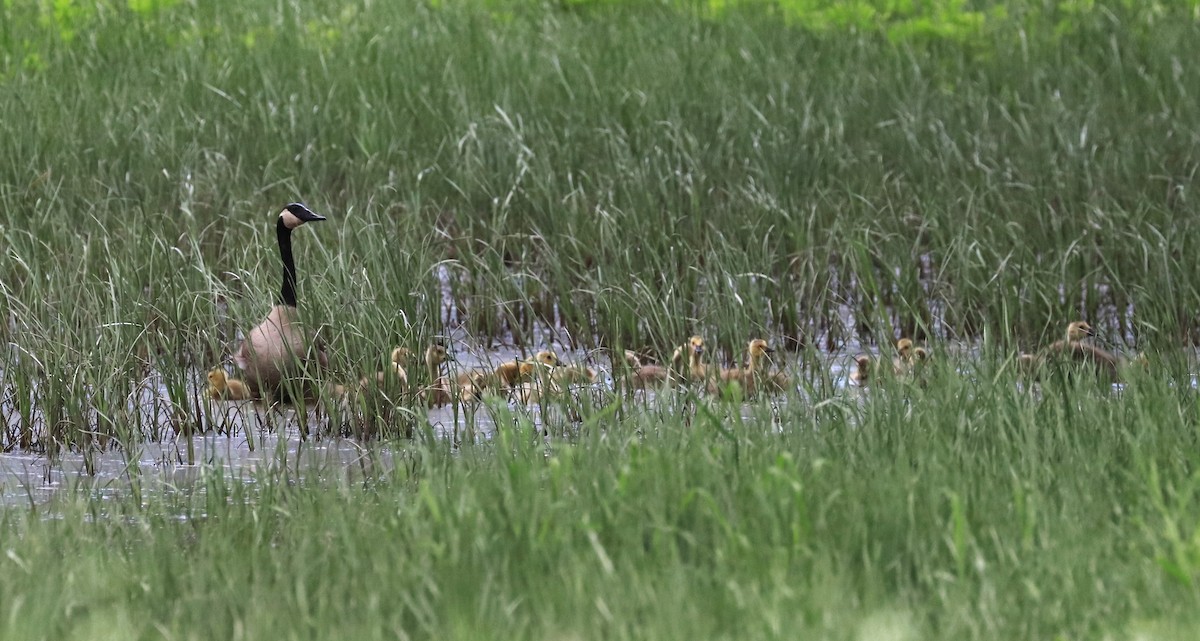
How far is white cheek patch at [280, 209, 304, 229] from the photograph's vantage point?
6.94 meters

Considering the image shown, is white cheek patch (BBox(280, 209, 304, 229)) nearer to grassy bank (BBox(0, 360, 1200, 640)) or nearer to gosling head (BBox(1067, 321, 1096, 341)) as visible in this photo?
grassy bank (BBox(0, 360, 1200, 640))

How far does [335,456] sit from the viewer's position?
5.82 m

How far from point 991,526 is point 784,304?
3.65 m

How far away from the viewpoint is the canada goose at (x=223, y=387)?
6336 mm

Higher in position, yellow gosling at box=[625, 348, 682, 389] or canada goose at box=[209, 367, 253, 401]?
canada goose at box=[209, 367, 253, 401]

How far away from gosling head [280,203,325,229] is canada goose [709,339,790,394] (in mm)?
1816

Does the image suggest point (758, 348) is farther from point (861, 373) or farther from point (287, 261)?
point (287, 261)

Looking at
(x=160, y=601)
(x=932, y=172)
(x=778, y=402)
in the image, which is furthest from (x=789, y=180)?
(x=160, y=601)

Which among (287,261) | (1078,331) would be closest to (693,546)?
(1078,331)

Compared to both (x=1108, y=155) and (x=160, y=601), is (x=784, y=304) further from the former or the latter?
(x=160, y=601)

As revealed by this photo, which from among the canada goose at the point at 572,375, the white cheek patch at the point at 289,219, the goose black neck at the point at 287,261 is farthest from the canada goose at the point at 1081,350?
the white cheek patch at the point at 289,219

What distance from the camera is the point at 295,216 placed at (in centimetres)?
698

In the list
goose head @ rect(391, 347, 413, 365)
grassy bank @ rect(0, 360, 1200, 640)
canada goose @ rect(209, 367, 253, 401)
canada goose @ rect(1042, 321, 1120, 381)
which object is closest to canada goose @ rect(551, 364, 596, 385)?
goose head @ rect(391, 347, 413, 365)

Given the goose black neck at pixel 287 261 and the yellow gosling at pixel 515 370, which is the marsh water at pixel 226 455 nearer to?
the yellow gosling at pixel 515 370
